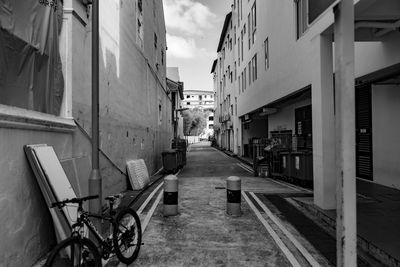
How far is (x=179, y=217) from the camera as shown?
7.04 m

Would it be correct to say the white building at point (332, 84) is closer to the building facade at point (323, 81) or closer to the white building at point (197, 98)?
the building facade at point (323, 81)

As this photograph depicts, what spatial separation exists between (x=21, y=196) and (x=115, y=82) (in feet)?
19.3

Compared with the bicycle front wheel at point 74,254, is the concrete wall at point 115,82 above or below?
above

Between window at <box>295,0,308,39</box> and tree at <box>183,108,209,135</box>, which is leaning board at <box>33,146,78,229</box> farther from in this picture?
tree at <box>183,108,209,135</box>

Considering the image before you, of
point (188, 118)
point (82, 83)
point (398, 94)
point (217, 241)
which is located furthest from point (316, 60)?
point (188, 118)

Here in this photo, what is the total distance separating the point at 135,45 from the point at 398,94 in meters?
9.54

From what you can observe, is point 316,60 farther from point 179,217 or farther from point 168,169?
point 168,169

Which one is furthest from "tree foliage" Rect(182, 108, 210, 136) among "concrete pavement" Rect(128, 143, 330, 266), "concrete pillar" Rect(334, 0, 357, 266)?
"concrete pillar" Rect(334, 0, 357, 266)

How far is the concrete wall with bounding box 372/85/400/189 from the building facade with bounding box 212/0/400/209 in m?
0.03

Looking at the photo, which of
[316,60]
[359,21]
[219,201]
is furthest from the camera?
[219,201]

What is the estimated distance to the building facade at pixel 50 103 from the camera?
4012mm

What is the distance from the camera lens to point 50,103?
211 inches

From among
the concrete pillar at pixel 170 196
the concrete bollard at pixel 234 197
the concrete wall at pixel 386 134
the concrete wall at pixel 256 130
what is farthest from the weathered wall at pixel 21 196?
the concrete wall at pixel 256 130

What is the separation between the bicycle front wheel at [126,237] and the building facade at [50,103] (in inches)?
49.6
